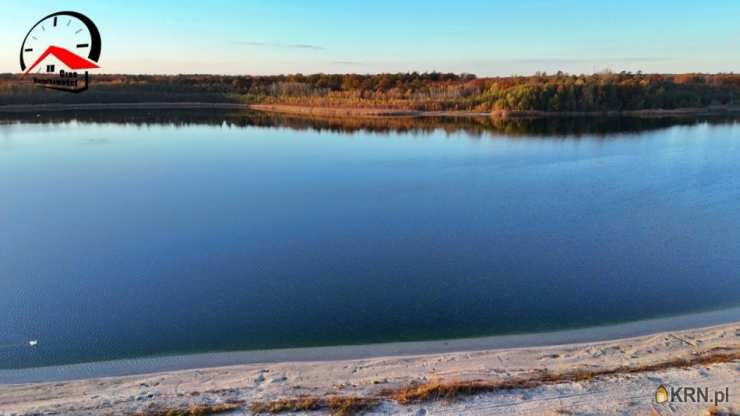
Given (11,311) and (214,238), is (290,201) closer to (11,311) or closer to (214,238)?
(214,238)

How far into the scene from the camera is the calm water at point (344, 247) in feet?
18.2

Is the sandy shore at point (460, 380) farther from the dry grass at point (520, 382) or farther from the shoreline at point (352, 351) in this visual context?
the shoreline at point (352, 351)

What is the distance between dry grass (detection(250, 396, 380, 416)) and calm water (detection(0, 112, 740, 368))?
1329 mm

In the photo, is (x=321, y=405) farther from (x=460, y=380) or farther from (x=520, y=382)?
(x=520, y=382)

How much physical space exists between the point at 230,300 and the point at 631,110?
112 ft

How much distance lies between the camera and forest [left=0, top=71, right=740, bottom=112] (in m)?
33.2

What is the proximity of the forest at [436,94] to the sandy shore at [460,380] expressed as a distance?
2910 cm

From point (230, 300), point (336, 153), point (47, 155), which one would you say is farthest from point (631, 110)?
point (230, 300)

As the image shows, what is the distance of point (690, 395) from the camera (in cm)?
395

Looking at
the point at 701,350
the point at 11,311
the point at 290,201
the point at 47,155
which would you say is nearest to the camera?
the point at 701,350

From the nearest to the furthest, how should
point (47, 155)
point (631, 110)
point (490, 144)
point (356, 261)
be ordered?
point (356, 261), point (47, 155), point (490, 144), point (631, 110)

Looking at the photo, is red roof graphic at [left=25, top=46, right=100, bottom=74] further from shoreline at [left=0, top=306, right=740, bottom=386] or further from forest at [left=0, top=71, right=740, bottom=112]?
forest at [left=0, top=71, right=740, bottom=112]

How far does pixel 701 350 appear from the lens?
479 cm

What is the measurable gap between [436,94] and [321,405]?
118ft
